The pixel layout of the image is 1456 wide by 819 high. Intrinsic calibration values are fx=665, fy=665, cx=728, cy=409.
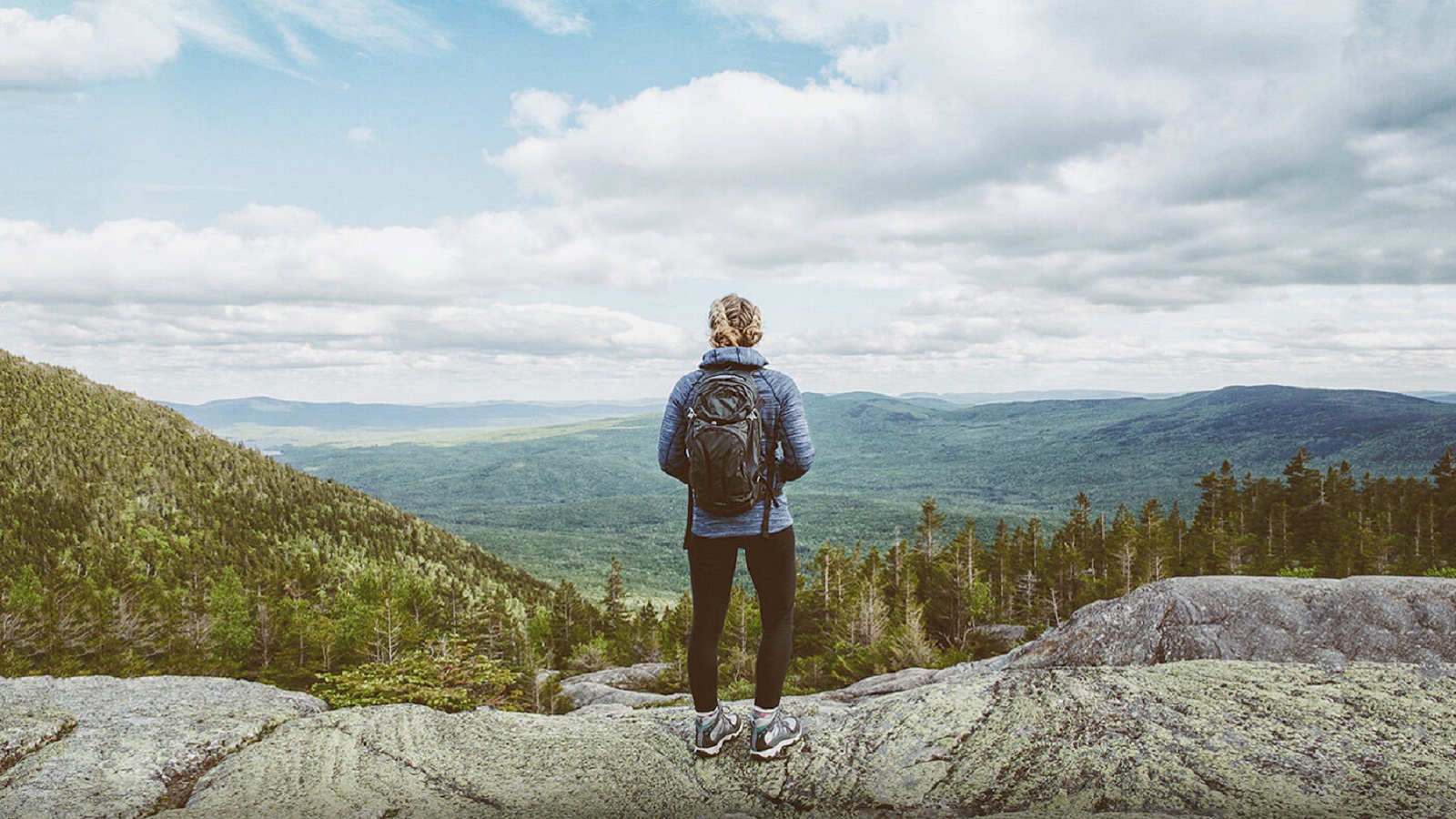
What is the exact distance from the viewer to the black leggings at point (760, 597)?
6.50 metres

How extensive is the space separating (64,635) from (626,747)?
5304 centimetres

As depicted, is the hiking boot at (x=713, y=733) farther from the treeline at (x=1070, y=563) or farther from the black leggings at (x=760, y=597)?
the treeline at (x=1070, y=563)

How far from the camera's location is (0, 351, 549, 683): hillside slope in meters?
47.4

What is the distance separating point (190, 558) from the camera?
105125 millimetres

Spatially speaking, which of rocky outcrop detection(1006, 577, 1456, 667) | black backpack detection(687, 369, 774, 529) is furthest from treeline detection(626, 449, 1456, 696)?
black backpack detection(687, 369, 774, 529)

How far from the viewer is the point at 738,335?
6668mm

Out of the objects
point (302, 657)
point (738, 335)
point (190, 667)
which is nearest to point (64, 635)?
point (190, 667)

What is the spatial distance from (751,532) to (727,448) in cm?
91

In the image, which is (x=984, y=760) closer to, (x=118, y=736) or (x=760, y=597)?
(x=760, y=597)

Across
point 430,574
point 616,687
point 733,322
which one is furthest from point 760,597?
point 430,574

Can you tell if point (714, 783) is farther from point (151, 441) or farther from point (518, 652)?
point (151, 441)

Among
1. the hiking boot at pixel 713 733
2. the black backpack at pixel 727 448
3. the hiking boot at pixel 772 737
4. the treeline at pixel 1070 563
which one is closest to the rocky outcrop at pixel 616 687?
the treeline at pixel 1070 563

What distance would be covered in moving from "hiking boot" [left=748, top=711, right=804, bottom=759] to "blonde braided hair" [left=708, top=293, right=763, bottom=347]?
3888 millimetres

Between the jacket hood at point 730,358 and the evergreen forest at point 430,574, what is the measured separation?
41.1 ft
